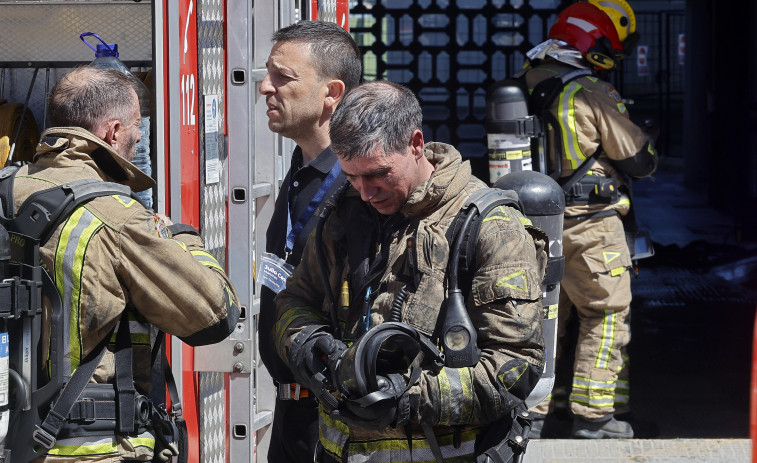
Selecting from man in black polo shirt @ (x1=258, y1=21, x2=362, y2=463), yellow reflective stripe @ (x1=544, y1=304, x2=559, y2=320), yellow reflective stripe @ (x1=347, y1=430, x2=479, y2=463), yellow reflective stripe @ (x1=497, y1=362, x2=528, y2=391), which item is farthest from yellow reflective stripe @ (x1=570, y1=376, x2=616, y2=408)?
yellow reflective stripe @ (x1=497, y1=362, x2=528, y2=391)

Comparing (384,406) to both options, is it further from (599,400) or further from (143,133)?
(599,400)

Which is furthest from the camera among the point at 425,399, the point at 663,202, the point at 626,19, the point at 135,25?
the point at 663,202

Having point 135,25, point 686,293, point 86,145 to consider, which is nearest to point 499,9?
point 686,293

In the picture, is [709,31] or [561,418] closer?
[561,418]

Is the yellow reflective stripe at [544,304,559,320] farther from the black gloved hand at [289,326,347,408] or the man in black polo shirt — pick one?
the black gloved hand at [289,326,347,408]

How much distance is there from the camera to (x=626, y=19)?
5.80 m

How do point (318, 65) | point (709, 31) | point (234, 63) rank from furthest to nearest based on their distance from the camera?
point (709, 31), point (234, 63), point (318, 65)

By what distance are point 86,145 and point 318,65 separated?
926 mm

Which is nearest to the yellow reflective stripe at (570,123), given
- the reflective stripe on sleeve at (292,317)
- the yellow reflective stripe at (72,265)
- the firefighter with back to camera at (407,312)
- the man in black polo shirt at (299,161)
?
the man in black polo shirt at (299,161)

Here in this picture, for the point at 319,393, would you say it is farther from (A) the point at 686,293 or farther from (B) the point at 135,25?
(A) the point at 686,293

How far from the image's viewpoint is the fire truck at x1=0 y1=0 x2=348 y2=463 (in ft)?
11.6

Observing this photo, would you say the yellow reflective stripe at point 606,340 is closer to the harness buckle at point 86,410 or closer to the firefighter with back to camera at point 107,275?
the firefighter with back to camera at point 107,275

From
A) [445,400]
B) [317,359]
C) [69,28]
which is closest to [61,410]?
[317,359]

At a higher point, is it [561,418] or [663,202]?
[663,202]
